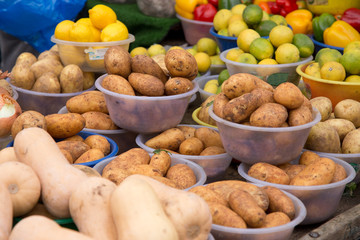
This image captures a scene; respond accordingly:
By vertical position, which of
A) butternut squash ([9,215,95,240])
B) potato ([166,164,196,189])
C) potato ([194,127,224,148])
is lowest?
potato ([194,127,224,148])

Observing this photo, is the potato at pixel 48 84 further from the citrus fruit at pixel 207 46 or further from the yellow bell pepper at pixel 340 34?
the yellow bell pepper at pixel 340 34

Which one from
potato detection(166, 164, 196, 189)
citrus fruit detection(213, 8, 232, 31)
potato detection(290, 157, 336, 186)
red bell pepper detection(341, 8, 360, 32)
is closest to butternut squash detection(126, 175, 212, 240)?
potato detection(166, 164, 196, 189)

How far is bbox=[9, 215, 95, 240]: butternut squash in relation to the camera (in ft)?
4.18

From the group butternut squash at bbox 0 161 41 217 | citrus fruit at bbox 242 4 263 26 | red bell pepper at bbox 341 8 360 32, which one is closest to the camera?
butternut squash at bbox 0 161 41 217

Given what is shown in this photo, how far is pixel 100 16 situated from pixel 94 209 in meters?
2.27

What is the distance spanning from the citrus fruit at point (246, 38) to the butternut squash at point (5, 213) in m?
2.40

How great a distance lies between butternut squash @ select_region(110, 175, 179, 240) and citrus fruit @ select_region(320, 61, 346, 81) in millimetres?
1942

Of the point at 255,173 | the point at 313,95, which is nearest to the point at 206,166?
the point at 255,173

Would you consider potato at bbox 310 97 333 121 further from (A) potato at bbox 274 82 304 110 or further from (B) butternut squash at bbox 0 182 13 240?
(B) butternut squash at bbox 0 182 13 240

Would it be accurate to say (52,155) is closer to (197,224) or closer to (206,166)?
(197,224)

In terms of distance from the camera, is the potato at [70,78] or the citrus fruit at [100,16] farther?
the citrus fruit at [100,16]

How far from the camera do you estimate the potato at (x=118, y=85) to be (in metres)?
2.64

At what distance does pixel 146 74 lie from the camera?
8.84 feet

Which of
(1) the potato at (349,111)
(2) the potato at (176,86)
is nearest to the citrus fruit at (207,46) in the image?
(2) the potato at (176,86)
